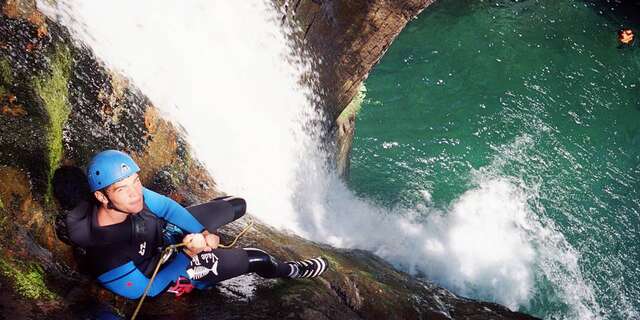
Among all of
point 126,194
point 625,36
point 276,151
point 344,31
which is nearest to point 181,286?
point 126,194

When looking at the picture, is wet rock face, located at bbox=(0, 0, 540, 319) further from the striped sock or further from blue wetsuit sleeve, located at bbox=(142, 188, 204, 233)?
blue wetsuit sleeve, located at bbox=(142, 188, 204, 233)

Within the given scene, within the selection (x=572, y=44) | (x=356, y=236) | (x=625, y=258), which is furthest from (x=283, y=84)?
(x=572, y=44)

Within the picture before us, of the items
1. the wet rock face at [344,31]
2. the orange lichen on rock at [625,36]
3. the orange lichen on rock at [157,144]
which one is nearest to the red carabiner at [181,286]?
the orange lichen on rock at [157,144]

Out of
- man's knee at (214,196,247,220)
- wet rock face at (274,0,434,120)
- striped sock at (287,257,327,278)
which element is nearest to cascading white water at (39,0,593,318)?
wet rock face at (274,0,434,120)

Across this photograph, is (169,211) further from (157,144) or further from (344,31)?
(344,31)

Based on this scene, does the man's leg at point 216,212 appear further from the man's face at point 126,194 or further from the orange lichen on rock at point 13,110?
the orange lichen on rock at point 13,110

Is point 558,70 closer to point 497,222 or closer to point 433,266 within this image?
point 497,222
